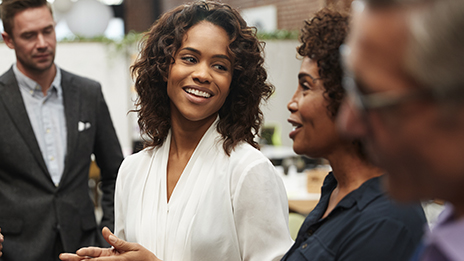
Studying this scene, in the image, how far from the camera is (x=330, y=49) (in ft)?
3.53

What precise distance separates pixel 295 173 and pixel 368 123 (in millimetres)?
4030

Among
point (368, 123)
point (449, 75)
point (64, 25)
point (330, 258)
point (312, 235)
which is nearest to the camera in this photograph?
point (449, 75)

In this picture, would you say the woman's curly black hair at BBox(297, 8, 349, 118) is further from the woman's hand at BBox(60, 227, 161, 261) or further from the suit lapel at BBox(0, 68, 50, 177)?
the suit lapel at BBox(0, 68, 50, 177)

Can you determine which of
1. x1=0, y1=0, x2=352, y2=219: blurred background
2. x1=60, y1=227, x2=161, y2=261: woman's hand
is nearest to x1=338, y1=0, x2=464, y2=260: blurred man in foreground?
x1=60, y1=227, x2=161, y2=261: woman's hand

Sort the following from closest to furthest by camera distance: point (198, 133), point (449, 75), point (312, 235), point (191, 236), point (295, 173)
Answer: point (449, 75) → point (312, 235) → point (191, 236) → point (198, 133) → point (295, 173)

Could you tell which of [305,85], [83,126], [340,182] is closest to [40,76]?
[83,126]

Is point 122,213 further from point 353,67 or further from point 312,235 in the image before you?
point 353,67

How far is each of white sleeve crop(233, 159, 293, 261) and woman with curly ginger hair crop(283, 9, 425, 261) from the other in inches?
8.3

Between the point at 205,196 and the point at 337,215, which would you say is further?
the point at 205,196

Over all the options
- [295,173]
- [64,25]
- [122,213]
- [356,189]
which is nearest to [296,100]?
[356,189]

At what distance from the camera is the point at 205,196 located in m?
1.46

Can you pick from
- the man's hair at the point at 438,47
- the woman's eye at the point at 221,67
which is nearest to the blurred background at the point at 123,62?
the woman's eye at the point at 221,67

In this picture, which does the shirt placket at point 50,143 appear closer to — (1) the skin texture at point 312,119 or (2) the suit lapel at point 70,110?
(2) the suit lapel at point 70,110

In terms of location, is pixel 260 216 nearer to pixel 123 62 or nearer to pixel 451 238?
pixel 451 238
